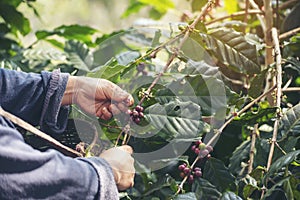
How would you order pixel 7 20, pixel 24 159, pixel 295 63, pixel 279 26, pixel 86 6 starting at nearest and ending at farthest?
pixel 24 159
pixel 295 63
pixel 279 26
pixel 7 20
pixel 86 6

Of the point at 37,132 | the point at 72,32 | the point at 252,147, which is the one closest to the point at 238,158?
the point at 252,147

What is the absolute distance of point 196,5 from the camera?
4.34 ft

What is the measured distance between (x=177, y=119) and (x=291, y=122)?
7.2 inches

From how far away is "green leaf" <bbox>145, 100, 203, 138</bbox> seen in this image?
0.83 metres

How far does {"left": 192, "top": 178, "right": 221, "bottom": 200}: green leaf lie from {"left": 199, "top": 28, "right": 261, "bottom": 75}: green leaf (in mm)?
244

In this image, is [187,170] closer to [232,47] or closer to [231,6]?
[232,47]

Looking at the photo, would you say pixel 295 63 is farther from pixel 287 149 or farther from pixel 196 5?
pixel 196 5

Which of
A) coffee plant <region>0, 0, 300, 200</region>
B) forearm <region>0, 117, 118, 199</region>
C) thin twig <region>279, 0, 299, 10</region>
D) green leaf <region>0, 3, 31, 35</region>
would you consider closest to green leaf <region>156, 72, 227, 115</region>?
coffee plant <region>0, 0, 300, 200</region>

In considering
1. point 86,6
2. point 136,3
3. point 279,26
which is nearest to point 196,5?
point 279,26

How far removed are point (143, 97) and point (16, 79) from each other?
0.65 ft

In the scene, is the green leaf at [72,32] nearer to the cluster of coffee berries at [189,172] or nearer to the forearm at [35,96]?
the forearm at [35,96]

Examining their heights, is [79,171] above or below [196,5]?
below

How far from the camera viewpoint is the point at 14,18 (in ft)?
4.59

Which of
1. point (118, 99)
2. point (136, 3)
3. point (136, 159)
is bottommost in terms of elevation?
point (136, 159)
